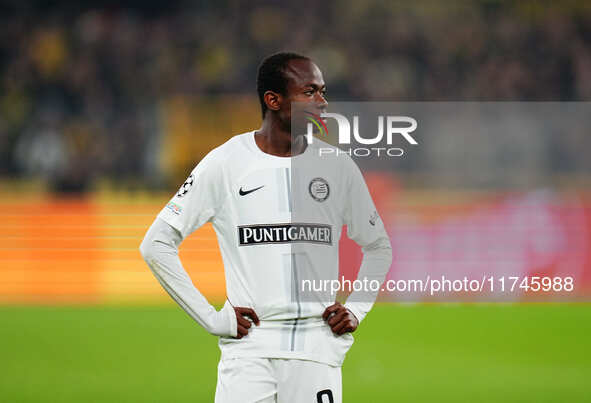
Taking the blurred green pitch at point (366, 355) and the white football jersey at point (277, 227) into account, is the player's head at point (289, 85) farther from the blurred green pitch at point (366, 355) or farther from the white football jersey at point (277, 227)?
the blurred green pitch at point (366, 355)

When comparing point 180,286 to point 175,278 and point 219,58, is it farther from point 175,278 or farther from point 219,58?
point 219,58

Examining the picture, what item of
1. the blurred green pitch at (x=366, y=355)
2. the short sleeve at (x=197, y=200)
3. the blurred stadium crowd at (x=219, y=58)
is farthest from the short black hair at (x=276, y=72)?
the blurred stadium crowd at (x=219, y=58)

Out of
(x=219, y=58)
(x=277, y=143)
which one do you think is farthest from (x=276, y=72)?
(x=219, y=58)

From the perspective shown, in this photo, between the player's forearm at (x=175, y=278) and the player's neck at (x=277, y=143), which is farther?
the player's neck at (x=277, y=143)

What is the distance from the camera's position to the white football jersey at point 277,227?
330 cm

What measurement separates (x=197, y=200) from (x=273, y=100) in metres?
0.47

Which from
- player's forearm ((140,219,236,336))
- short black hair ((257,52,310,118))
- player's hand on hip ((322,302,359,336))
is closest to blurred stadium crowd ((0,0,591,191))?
short black hair ((257,52,310,118))

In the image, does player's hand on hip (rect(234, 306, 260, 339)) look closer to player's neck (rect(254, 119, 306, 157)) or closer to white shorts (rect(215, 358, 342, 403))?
white shorts (rect(215, 358, 342, 403))

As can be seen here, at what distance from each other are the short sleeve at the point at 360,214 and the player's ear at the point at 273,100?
337mm

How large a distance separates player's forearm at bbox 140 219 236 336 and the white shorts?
0.14 meters

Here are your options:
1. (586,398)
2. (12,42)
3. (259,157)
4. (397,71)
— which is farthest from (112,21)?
(259,157)

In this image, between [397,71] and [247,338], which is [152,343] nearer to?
[247,338]

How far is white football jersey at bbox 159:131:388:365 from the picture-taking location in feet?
10.8

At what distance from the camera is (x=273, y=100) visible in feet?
11.2
